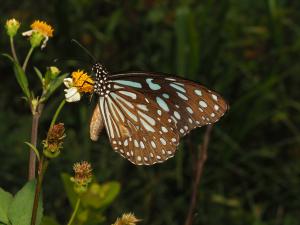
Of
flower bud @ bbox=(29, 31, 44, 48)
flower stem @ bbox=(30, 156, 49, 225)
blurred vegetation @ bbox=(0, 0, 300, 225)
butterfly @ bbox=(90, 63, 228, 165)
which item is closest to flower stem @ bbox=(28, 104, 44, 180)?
flower stem @ bbox=(30, 156, 49, 225)

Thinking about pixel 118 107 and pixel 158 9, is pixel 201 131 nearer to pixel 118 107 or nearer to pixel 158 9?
pixel 158 9

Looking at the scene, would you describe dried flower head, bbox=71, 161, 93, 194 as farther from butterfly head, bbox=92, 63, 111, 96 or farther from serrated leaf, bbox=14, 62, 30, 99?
butterfly head, bbox=92, 63, 111, 96

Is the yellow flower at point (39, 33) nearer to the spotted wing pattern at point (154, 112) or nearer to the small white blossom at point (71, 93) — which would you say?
the small white blossom at point (71, 93)

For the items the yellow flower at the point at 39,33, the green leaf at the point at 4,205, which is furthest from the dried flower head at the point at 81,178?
the yellow flower at the point at 39,33

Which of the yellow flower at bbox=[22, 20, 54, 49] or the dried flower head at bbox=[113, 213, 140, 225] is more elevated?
the yellow flower at bbox=[22, 20, 54, 49]

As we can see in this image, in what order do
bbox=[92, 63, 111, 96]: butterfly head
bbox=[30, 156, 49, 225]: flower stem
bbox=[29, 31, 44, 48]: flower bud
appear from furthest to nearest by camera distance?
bbox=[92, 63, 111, 96]: butterfly head
bbox=[29, 31, 44, 48]: flower bud
bbox=[30, 156, 49, 225]: flower stem
